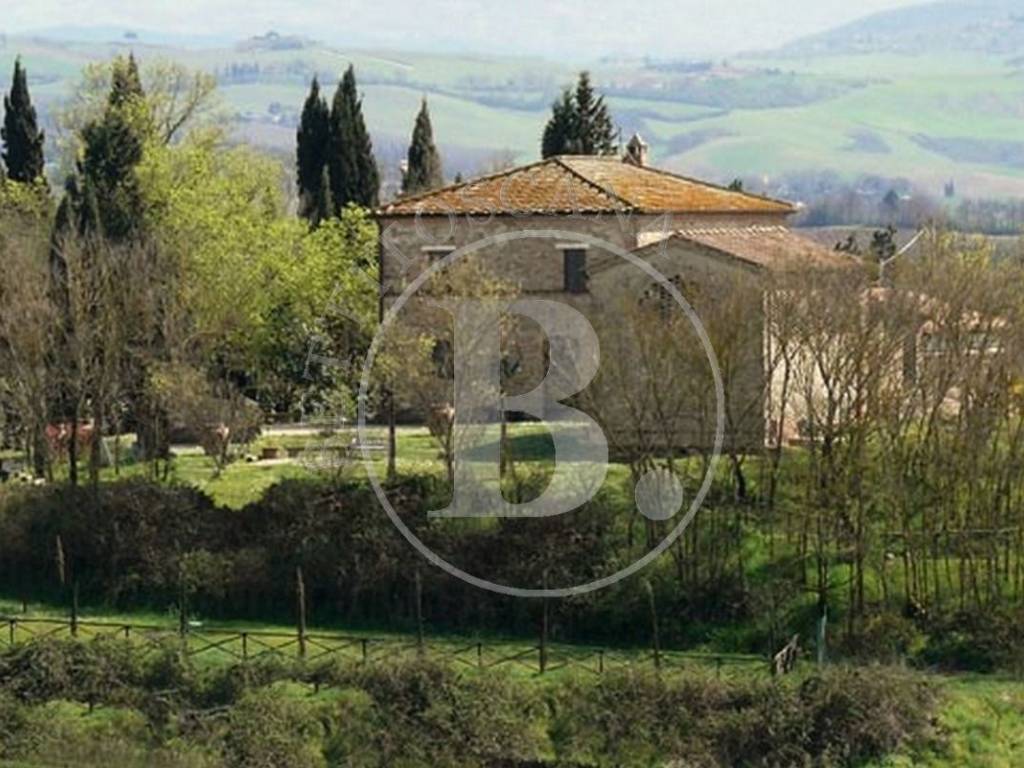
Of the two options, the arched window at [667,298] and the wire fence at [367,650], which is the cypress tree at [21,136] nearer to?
the arched window at [667,298]

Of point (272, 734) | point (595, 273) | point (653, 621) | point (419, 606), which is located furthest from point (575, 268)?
point (272, 734)

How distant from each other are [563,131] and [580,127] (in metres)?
0.48

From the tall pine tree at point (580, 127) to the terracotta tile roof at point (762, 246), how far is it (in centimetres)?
1148

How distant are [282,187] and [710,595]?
2541 centimetres

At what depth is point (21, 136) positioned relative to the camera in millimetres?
51062

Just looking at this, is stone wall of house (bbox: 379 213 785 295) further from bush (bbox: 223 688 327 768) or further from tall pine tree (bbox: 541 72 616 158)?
bush (bbox: 223 688 327 768)

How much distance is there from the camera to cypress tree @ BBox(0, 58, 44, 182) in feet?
167

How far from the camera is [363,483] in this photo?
106 feet

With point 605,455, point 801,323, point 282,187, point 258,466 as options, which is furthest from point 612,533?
point 282,187

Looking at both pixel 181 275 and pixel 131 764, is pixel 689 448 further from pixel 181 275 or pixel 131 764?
pixel 181 275

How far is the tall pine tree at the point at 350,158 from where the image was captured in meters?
49.7

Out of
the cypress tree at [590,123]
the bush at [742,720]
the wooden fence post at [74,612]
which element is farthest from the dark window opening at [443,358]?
the cypress tree at [590,123]

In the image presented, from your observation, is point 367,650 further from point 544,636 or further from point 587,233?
point 587,233

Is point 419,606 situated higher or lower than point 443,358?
lower
